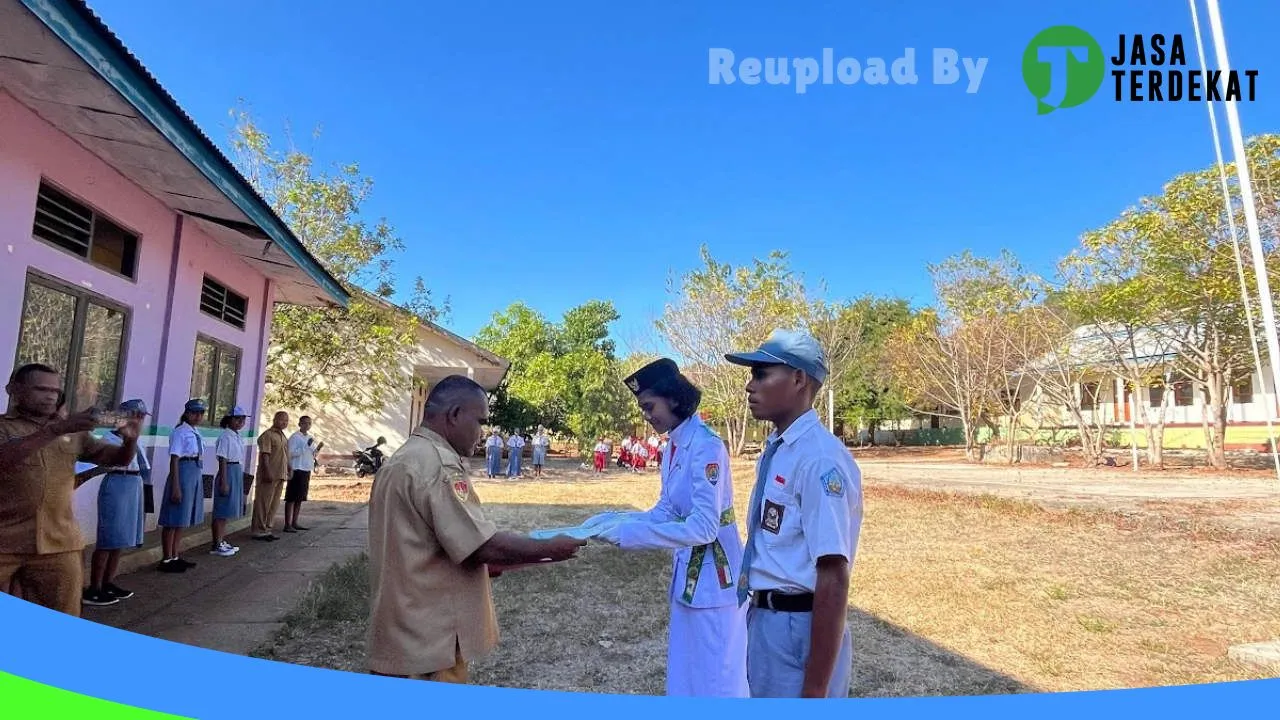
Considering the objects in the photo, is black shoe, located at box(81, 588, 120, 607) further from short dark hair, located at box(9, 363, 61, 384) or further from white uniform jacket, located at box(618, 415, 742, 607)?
white uniform jacket, located at box(618, 415, 742, 607)

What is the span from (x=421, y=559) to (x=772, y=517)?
3.28ft

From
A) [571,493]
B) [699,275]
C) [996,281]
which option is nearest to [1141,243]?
[996,281]

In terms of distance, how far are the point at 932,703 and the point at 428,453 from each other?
1.48 meters

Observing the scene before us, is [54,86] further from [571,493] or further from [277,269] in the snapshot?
[571,493]

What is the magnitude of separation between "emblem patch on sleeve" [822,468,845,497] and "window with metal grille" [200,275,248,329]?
7.66 metres

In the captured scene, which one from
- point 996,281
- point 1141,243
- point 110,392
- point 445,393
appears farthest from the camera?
point 996,281

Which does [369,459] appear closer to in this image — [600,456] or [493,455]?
[493,455]

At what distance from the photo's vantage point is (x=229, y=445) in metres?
7.36

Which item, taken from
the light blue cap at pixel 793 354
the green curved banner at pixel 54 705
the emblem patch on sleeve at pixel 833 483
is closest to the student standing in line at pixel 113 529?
the green curved banner at pixel 54 705

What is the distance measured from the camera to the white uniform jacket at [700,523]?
7.94 ft

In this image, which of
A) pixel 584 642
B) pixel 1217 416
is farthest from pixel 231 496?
pixel 1217 416

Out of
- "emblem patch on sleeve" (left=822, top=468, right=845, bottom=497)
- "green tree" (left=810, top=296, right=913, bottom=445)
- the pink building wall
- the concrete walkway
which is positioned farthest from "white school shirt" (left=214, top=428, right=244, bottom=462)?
"green tree" (left=810, top=296, right=913, bottom=445)

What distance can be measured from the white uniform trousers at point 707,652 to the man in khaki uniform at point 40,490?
2527mm

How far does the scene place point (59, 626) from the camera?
6.24ft
